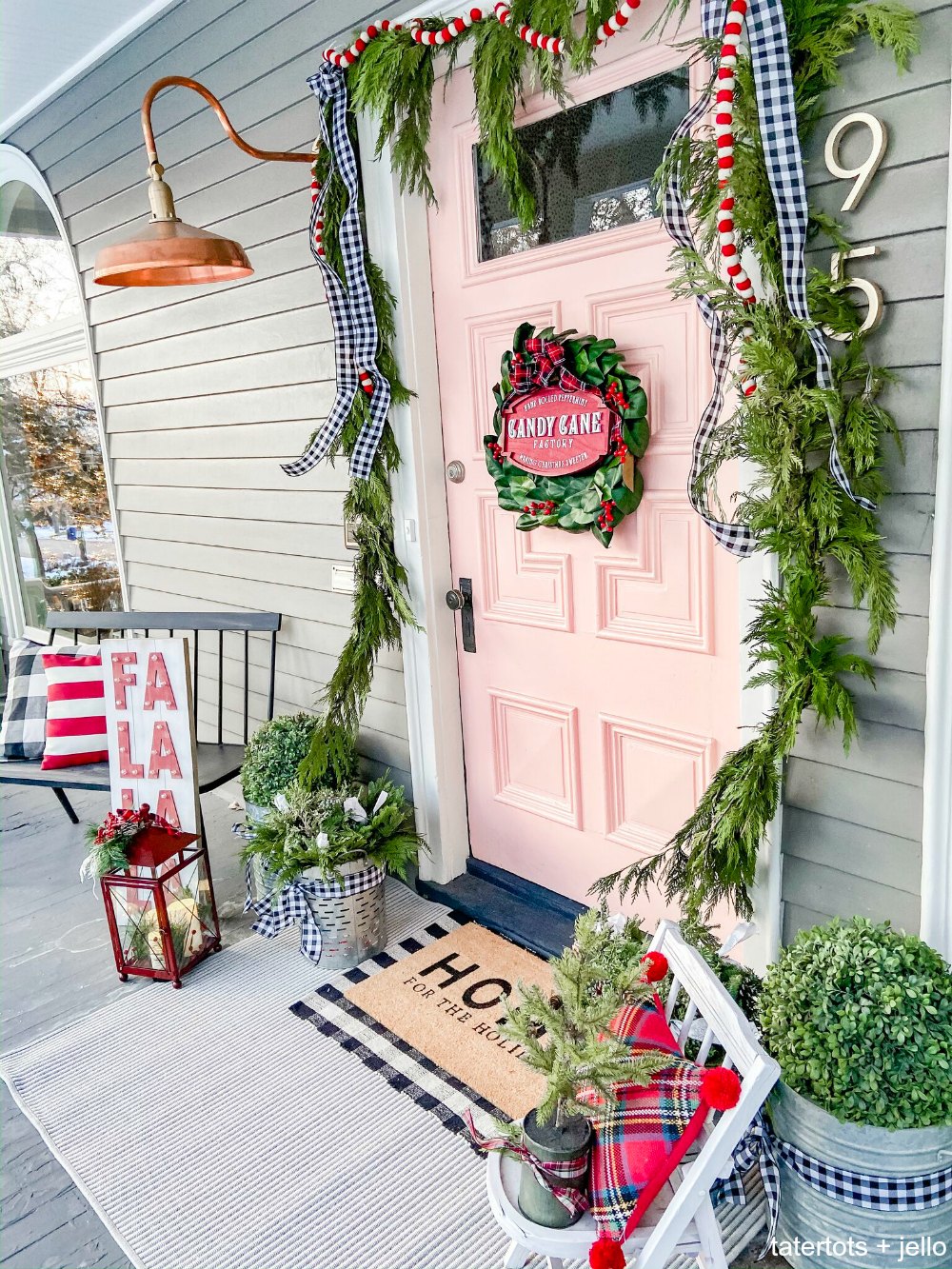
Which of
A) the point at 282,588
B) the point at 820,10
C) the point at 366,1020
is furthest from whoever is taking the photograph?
the point at 282,588

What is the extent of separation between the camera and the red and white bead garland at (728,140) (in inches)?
58.2

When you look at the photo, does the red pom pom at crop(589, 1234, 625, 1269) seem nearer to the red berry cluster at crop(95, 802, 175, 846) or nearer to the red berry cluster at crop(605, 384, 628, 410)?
the red berry cluster at crop(605, 384, 628, 410)

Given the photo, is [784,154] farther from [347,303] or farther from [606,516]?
[347,303]

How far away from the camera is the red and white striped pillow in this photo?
3.38m

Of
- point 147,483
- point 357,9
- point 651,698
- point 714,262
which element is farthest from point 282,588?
point 714,262

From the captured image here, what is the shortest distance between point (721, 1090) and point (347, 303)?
206cm

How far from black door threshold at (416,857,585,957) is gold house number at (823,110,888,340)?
66.9 inches

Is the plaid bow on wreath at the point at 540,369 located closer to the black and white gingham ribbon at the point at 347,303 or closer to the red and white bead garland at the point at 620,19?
the black and white gingham ribbon at the point at 347,303

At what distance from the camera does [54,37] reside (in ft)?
11.0

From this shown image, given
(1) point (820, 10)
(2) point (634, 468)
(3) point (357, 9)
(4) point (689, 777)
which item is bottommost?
(4) point (689, 777)

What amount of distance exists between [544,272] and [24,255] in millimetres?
3333

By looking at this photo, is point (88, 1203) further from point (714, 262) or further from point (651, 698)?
point (714, 262)

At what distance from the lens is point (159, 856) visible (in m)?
2.47

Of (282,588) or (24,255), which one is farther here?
(24,255)
